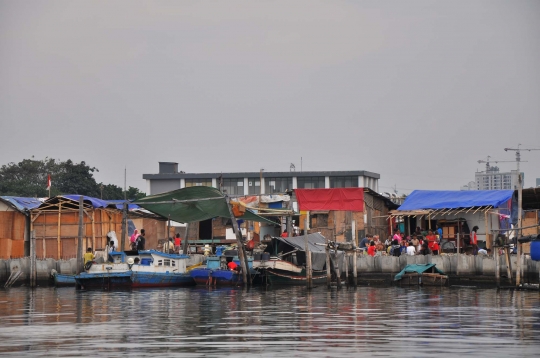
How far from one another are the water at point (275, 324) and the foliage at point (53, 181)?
149 ft

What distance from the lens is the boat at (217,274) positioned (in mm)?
41281

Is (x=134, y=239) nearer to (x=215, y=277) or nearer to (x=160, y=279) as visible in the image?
(x=160, y=279)

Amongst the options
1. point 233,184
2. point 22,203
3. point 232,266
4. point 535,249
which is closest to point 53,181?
point 233,184

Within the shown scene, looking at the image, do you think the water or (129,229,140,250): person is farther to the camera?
(129,229,140,250): person

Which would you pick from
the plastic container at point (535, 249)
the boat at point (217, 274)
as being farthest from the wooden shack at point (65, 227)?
the plastic container at point (535, 249)

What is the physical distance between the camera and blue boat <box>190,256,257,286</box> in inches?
1625

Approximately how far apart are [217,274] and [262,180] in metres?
37.2

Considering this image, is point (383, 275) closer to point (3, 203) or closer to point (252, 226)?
point (252, 226)

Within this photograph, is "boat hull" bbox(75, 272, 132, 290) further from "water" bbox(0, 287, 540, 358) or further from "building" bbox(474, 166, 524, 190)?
"building" bbox(474, 166, 524, 190)

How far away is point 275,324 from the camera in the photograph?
23734 mm

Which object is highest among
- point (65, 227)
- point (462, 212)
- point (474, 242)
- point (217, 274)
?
point (462, 212)

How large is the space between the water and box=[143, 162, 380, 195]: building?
1631 inches

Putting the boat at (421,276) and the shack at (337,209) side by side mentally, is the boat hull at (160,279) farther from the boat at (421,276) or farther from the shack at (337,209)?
the shack at (337,209)

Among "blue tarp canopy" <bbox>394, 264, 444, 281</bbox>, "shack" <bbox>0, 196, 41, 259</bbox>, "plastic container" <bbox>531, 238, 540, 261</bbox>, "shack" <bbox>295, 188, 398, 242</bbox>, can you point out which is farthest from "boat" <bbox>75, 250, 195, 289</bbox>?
"plastic container" <bbox>531, 238, 540, 261</bbox>
